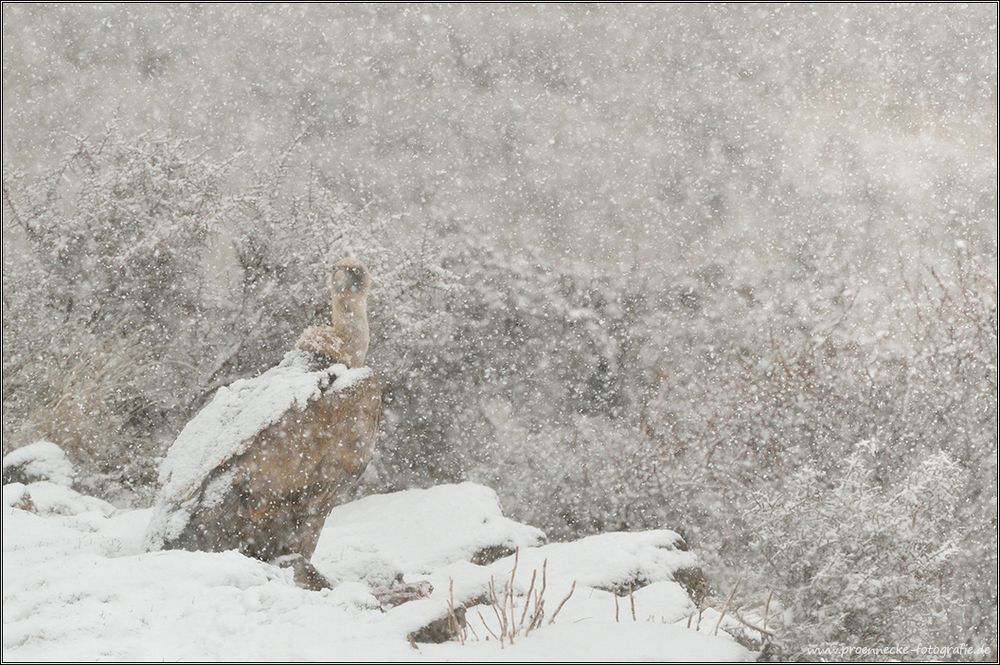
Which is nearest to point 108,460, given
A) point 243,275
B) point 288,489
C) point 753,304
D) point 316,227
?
point 243,275

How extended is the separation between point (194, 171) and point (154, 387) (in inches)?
140

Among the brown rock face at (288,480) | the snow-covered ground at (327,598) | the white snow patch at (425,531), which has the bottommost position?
the white snow patch at (425,531)

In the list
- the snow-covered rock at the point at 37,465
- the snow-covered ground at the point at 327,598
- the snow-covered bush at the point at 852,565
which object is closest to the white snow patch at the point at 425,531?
the snow-covered ground at the point at 327,598

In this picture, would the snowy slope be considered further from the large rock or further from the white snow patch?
the white snow patch

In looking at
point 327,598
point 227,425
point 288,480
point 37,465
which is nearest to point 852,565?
point 327,598

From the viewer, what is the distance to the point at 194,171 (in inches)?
616

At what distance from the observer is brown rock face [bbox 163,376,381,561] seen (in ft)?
26.1

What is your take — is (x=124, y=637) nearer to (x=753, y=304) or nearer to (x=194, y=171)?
(x=194, y=171)

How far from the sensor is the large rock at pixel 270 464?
26.1 ft

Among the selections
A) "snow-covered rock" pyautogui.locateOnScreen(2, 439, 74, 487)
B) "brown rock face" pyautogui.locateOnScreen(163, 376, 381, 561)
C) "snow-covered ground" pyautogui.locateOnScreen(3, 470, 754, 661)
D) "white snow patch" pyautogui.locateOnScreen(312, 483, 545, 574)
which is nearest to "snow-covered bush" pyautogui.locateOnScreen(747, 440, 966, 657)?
"snow-covered ground" pyautogui.locateOnScreen(3, 470, 754, 661)

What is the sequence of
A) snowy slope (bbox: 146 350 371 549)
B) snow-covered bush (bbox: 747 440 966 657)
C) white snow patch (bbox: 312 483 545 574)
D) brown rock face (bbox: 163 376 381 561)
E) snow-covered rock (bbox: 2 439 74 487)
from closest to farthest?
snow-covered bush (bbox: 747 440 966 657)
brown rock face (bbox: 163 376 381 561)
snowy slope (bbox: 146 350 371 549)
white snow patch (bbox: 312 483 545 574)
snow-covered rock (bbox: 2 439 74 487)

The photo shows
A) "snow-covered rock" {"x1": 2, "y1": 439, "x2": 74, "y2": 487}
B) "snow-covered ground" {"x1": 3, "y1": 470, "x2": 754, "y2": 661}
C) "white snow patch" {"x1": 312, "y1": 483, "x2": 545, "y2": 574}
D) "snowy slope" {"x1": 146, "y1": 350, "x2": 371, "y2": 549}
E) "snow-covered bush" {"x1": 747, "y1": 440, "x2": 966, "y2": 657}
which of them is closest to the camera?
"snow-covered bush" {"x1": 747, "y1": 440, "x2": 966, "y2": 657}

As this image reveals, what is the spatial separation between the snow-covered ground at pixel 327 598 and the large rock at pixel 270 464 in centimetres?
58

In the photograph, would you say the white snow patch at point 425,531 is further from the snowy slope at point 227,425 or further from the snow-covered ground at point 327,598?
the snowy slope at point 227,425
